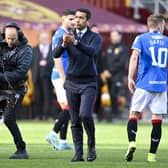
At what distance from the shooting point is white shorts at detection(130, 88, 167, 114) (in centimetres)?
1403

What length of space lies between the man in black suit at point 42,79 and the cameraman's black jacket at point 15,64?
1163 cm

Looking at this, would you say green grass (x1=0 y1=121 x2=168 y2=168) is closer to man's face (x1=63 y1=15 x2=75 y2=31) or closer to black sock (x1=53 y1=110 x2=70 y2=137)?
black sock (x1=53 y1=110 x2=70 y2=137)

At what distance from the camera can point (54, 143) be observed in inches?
650

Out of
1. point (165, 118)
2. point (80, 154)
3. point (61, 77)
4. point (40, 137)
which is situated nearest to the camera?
point (80, 154)

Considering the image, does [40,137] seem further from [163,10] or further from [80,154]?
[163,10]

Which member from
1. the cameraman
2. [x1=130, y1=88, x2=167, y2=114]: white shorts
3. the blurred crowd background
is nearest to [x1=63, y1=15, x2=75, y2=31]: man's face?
the cameraman

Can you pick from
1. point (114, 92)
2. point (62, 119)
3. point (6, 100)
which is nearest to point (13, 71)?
point (6, 100)

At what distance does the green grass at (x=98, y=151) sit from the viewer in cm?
1318

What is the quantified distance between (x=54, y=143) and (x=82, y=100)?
2.68 metres

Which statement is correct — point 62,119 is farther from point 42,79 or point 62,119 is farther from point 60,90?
point 42,79

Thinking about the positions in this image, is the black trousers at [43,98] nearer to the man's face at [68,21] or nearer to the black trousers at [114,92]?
the black trousers at [114,92]

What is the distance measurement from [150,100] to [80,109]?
1.04 metres

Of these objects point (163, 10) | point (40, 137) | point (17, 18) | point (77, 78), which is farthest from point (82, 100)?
point (163, 10)

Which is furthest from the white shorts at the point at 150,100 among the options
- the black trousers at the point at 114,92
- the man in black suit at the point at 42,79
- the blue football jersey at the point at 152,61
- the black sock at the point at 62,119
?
the black trousers at the point at 114,92
